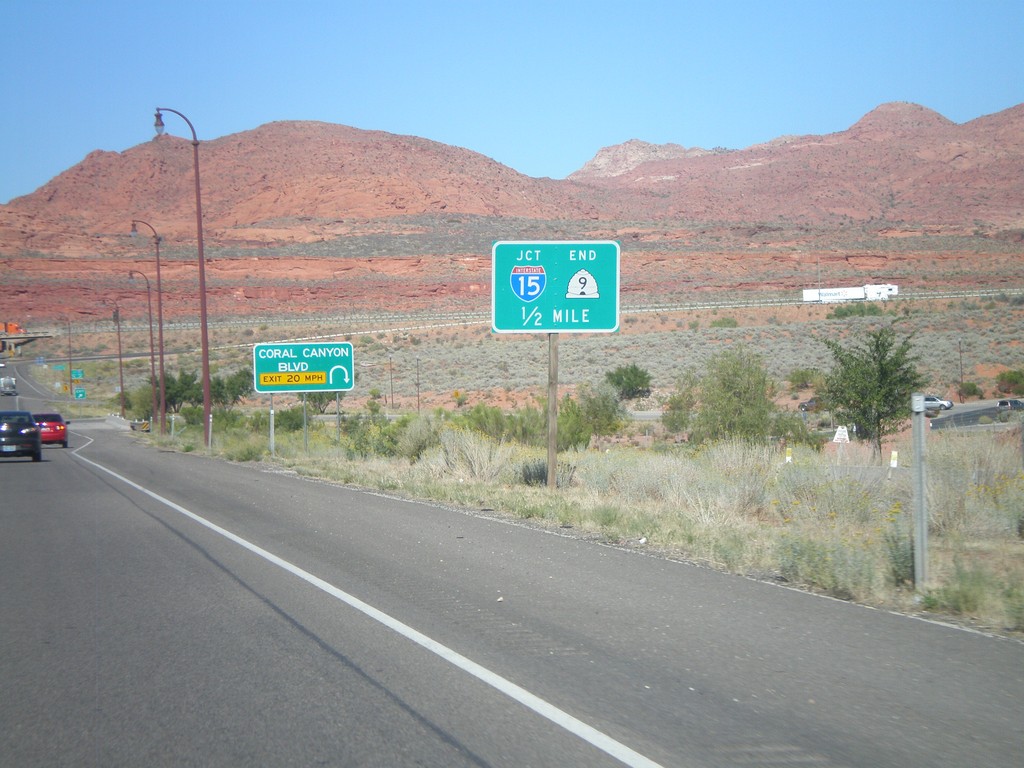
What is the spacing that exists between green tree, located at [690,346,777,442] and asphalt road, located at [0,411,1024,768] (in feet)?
52.3

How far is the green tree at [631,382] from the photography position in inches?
1886

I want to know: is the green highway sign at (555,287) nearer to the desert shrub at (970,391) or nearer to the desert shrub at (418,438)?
the desert shrub at (418,438)

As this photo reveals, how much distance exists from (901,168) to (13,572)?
554 feet

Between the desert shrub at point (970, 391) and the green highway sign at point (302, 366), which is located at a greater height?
the green highway sign at point (302, 366)

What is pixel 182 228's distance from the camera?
132 metres

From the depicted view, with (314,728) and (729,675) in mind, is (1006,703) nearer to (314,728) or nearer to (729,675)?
(729,675)

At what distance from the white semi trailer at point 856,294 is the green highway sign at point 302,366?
5796cm

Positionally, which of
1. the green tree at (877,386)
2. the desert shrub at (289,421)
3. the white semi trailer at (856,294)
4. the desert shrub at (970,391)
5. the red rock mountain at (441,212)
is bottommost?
the desert shrub at (289,421)

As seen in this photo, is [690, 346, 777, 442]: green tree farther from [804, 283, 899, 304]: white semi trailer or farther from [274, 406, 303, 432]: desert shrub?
[804, 283, 899, 304]: white semi trailer

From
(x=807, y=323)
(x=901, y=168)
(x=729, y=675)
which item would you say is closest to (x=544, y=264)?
(x=729, y=675)

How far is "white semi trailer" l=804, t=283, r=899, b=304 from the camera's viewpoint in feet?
253

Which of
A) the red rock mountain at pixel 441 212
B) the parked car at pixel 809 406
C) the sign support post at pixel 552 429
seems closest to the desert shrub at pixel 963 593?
the sign support post at pixel 552 429

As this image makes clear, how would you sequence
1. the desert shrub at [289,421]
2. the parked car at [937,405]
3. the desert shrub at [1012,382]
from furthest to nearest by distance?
the desert shrub at [289,421] → the desert shrub at [1012,382] → the parked car at [937,405]

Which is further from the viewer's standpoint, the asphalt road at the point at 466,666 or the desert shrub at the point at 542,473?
the desert shrub at the point at 542,473
